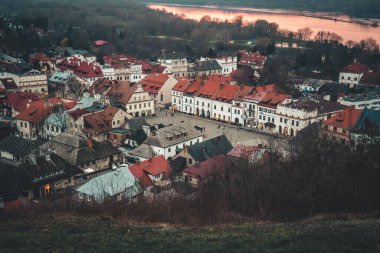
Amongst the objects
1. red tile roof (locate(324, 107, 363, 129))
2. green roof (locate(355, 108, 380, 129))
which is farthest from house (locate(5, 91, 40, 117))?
green roof (locate(355, 108, 380, 129))

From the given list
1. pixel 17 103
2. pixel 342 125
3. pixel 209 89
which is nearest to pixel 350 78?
pixel 209 89

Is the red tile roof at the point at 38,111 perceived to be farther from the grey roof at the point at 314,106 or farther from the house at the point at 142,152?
the grey roof at the point at 314,106

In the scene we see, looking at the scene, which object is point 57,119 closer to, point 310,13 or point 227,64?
point 227,64

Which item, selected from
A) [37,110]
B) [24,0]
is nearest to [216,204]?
[37,110]

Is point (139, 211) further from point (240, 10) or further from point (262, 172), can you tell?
point (240, 10)

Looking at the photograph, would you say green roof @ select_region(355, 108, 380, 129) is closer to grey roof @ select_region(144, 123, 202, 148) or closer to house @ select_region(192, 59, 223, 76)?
grey roof @ select_region(144, 123, 202, 148)

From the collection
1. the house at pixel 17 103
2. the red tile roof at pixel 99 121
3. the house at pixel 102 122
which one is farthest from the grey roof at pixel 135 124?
the house at pixel 17 103
